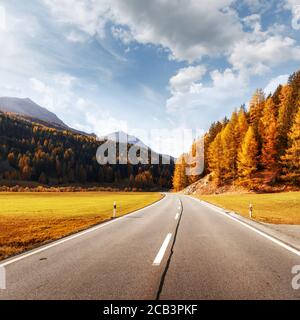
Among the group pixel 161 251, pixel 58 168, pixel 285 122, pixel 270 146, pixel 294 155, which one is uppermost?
pixel 285 122

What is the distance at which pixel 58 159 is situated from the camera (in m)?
168

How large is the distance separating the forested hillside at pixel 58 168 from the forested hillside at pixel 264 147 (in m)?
85.8

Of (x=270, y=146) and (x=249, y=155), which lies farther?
(x=249, y=155)

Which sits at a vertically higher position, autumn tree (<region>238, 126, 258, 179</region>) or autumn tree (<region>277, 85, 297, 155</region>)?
autumn tree (<region>277, 85, 297, 155</region>)

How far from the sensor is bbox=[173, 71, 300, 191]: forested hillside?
45062mm

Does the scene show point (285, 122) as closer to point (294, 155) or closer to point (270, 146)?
point (270, 146)

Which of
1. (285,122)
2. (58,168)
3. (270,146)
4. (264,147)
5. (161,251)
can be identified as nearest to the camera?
(161,251)

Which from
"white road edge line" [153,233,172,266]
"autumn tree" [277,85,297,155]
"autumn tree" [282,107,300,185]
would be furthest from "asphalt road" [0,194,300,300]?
"autumn tree" [277,85,297,155]

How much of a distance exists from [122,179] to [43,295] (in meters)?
175

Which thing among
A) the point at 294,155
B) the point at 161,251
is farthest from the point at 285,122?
the point at 161,251

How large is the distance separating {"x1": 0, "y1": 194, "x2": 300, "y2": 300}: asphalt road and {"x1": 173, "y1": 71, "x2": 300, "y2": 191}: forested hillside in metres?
39.2

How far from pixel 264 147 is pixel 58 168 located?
134635mm

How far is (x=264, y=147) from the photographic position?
52469 mm

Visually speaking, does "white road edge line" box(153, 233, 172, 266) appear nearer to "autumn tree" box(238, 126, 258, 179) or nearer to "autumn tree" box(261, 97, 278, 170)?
"autumn tree" box(238, 126, 258, 179)
